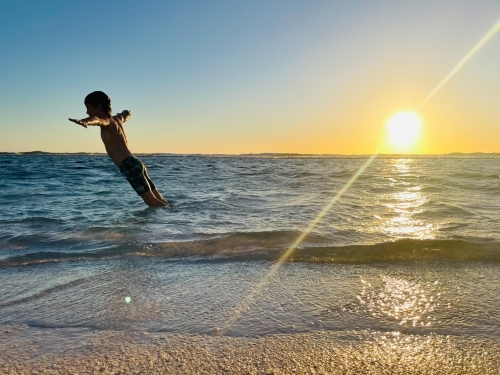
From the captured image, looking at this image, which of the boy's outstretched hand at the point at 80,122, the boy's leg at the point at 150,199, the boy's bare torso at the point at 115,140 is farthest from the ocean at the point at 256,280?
the boy's bare torso at the point at 115,140

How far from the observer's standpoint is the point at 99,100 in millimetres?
6996

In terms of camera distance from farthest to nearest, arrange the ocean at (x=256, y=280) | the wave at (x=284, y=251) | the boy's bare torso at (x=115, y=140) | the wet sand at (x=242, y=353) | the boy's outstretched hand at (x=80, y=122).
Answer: the boy's bare torso at (x=115, y=140)
the boy's outstretched hand at (x=80, y=122)
the wave at (x=284, y=251)
the ocean at (x=256, y=280)
the wet sand at (x=242, y=353)

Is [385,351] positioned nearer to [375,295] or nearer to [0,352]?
[375,295]

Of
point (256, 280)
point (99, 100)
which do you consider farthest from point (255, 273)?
point (99, 100)

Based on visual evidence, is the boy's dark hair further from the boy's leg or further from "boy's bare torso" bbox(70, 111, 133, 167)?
the boy's leg

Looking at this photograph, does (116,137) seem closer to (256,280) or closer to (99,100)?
(99,100)

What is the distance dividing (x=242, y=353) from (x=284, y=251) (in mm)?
2166

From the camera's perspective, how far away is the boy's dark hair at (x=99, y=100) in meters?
6.83

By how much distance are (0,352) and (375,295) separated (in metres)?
2.20

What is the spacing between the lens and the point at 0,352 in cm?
195

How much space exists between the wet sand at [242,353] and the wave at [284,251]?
1.71 m

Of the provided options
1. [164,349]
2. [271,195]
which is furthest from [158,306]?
[271,195]

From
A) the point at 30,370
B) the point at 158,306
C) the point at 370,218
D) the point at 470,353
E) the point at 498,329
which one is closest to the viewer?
the point at 30,370

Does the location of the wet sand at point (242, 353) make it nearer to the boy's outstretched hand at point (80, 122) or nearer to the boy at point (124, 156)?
the boy's outstretched hand at point (80, 122)
